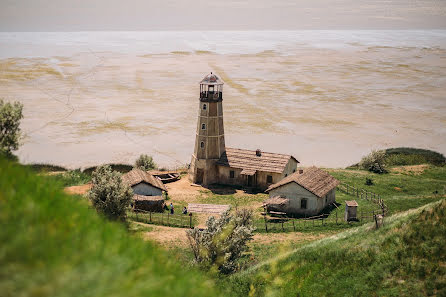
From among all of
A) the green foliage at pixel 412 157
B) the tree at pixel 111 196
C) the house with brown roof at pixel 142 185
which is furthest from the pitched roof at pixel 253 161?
the green foliage at pixel 412 157

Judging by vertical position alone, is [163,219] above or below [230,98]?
below

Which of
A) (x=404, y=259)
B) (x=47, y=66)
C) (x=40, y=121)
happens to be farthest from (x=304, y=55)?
(x=404, y=259)

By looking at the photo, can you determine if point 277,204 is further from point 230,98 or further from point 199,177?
point 230,98

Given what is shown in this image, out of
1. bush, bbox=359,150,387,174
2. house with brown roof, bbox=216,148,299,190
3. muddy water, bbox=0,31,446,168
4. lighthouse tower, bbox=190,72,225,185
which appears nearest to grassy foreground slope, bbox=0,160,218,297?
house with brown roof, bbox=216,148,299,190

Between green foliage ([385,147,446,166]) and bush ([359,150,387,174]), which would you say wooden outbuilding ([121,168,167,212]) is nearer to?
bush ([359,150,387,174])

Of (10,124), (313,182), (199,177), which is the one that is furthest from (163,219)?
(10,124)

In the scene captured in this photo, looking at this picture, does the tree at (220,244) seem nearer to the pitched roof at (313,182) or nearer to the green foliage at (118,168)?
the pitched roof at (313,182)
